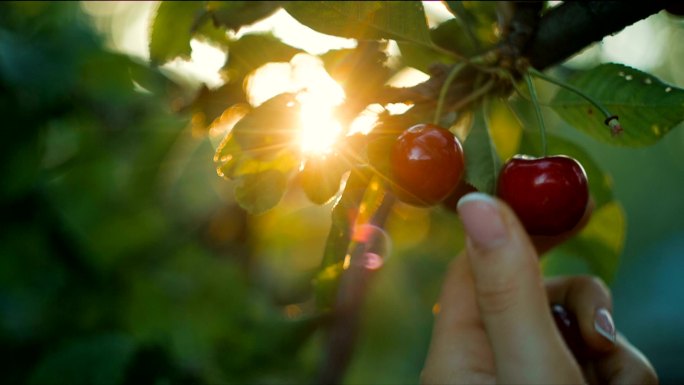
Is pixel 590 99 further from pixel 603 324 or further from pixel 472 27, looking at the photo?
pixel 603 324

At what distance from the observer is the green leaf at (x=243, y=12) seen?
773 mm

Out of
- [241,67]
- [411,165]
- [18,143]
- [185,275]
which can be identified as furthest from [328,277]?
[185,275]

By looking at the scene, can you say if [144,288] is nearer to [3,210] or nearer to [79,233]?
[79,233]

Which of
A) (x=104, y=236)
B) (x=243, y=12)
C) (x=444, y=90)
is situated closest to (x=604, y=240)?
(x=444, y=90)

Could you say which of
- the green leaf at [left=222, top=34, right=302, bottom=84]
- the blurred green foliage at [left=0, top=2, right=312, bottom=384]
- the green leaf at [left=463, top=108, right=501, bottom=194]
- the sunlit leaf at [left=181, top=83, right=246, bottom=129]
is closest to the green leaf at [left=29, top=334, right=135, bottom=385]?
the blurred green foliage at [left=0, top=2, right=312, bottom=384]

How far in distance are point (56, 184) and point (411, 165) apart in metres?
1.35

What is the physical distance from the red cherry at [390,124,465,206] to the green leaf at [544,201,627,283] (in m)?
0.51

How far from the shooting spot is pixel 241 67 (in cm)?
114

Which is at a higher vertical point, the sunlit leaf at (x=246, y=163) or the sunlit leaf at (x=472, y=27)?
the sunlit leaf at (x=472, y=27)

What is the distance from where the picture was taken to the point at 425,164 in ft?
2.70

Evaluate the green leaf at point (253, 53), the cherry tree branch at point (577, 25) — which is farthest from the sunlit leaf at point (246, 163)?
the cherry tree branch at point (577, 25)

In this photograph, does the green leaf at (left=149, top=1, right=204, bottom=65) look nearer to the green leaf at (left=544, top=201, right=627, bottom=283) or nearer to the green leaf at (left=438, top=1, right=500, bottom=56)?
the green leaf at (left=438, top=1, right=500, bottom=56)

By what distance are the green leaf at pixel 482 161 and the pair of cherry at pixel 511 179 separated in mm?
23

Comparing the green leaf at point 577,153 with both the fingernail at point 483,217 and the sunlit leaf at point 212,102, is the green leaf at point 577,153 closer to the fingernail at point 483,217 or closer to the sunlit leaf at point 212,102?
the fingernail at point 483,217
